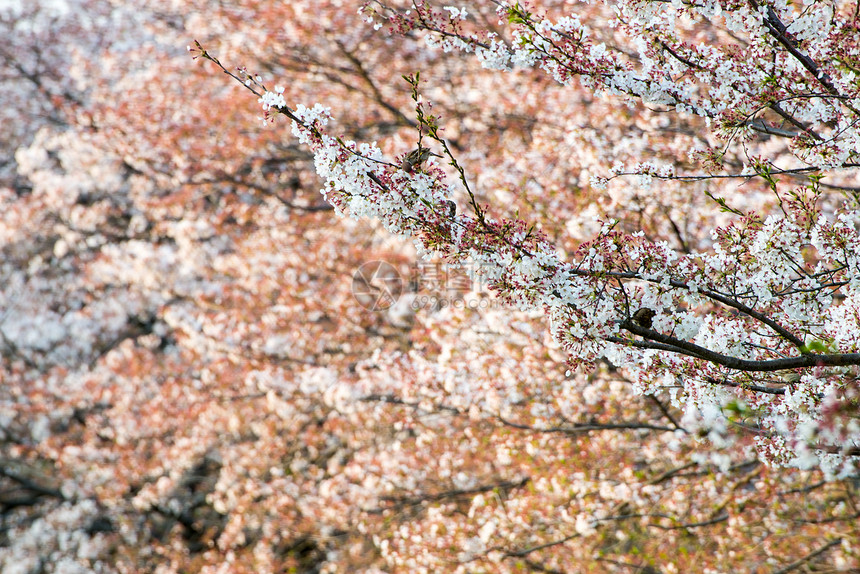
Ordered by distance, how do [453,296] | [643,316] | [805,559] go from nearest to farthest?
[643,316], [805,559], [453,296]

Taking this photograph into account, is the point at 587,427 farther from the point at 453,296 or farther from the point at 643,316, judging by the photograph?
the point at 643,316

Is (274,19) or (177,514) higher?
(274,19)

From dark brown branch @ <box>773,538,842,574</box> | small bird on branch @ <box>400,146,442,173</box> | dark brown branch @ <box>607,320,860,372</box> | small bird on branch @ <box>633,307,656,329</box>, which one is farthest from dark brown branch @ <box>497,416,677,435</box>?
small bird on branch @ <box>400,146,442,173</box>

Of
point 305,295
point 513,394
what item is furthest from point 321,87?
point 513,394

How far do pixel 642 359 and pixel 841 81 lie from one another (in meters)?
1.48

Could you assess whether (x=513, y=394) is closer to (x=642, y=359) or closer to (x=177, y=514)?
(x=642, y=359)

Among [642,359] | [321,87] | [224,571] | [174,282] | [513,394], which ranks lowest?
[642,359]

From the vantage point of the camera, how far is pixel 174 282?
12281 millimetres

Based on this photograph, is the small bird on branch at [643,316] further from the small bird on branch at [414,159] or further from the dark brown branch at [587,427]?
the dark brown branch at [587,427]

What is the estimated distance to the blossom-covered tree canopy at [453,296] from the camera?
288cm

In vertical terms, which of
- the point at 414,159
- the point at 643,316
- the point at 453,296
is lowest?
the point at 643,316

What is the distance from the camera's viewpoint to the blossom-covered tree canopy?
2.88 metres

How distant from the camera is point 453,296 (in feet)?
25.0

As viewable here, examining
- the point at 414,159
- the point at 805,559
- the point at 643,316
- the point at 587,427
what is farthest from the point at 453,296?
the point at 414,159
